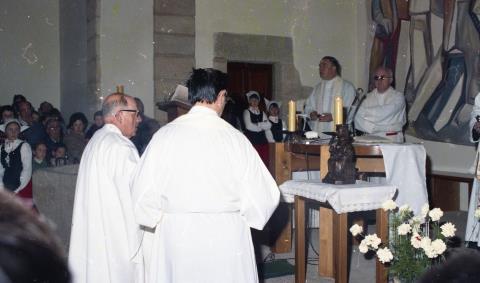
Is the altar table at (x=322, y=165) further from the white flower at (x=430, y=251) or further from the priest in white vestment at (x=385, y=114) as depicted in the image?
the priest in white vestment at (x=385, y=114)

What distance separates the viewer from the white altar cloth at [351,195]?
167 inches

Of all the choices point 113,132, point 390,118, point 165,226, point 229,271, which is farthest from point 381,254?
point 390,118

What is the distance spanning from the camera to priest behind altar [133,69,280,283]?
3.21 meters

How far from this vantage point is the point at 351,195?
4.27 meters

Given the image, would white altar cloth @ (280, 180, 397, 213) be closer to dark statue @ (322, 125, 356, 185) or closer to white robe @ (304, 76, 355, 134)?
dark statue @ (322, 125, 356, 185)

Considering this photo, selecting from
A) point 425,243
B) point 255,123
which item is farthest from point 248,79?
point 425,243

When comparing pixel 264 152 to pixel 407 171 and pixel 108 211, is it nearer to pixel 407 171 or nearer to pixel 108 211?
pixel 407 171

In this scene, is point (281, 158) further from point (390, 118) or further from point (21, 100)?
point (21, 100)

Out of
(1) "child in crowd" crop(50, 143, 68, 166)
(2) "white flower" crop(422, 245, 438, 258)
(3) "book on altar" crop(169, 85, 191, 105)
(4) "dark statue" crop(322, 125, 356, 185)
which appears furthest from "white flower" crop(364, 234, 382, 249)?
(1) "child in crowd" crop(50, 143, 68, 166)

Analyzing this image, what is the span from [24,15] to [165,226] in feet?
34.2

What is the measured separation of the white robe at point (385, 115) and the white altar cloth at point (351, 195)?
277 centimetres

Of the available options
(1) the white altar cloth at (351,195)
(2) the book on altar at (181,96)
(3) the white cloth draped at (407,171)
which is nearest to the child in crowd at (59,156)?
(2) the book on altar at (181,96)

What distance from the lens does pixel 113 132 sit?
392 cm

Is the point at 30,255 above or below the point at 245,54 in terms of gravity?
below
